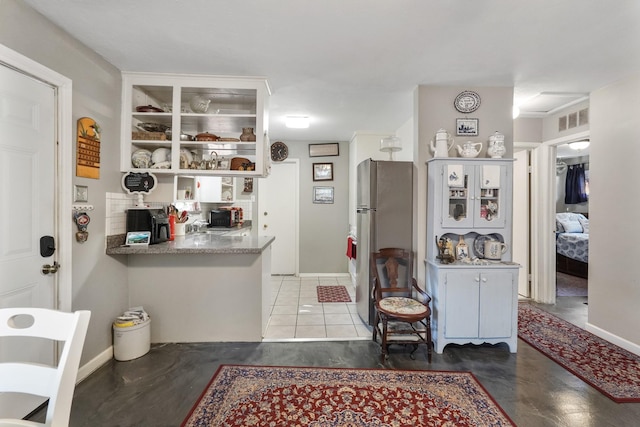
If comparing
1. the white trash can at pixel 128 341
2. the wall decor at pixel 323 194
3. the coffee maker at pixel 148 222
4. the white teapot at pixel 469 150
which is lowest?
the white trash can at pixel 128 341

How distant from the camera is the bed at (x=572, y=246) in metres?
5.00

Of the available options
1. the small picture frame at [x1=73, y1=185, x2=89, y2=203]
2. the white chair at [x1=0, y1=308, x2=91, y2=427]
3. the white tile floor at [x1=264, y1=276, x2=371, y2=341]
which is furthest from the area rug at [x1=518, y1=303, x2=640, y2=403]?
the small picture frame at [x1=73, y1=185, x2=89, y2=203]

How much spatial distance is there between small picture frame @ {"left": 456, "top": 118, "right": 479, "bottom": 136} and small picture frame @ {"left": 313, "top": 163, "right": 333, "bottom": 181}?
2551 mm

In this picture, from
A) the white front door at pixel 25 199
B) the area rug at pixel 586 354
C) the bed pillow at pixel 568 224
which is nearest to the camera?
the white front door at pixel 25 199

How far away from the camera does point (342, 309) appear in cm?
354

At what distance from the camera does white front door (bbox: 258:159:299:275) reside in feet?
16.8

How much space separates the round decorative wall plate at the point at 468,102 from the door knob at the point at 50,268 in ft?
11.6

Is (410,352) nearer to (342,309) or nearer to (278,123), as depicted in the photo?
(342,309)

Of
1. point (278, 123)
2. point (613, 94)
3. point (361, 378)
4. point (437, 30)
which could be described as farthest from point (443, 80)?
point (361, 378)

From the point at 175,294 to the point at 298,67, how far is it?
7.64 ft

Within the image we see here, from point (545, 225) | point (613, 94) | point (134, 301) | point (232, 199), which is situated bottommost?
point (134, 301)

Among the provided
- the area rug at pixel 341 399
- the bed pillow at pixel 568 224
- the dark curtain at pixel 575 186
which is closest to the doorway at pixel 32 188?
the area rug at pixel 341 399

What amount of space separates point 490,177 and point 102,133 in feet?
11.0

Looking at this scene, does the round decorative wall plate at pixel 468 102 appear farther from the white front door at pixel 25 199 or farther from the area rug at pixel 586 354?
the white front door at pixel 25 199
